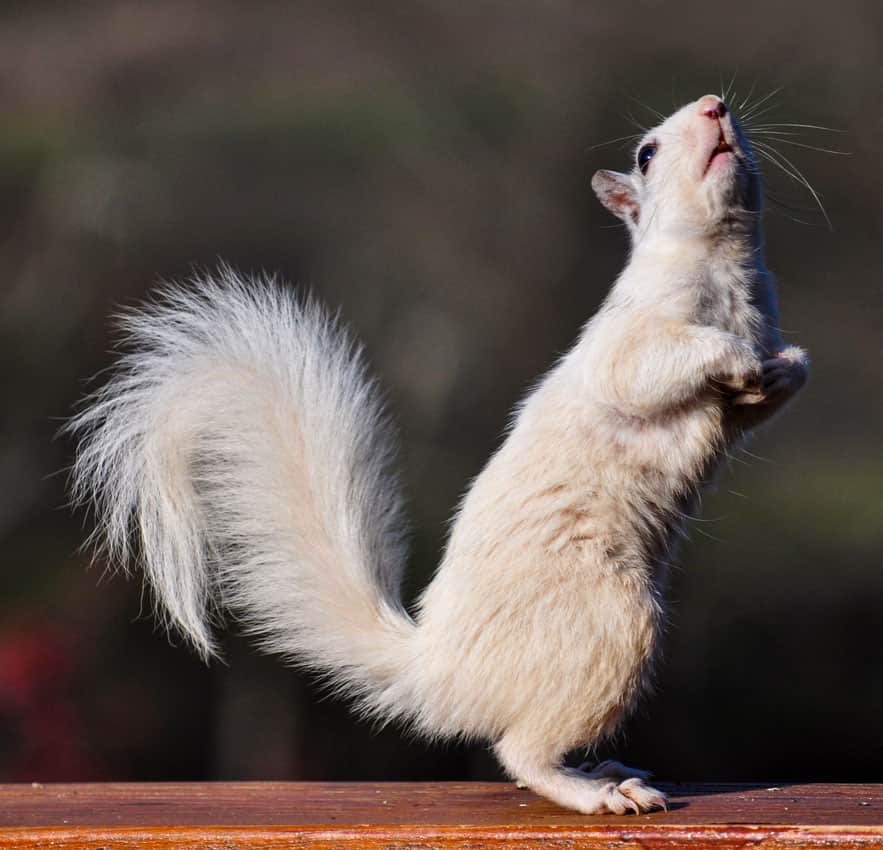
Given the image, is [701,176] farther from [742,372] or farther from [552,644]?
[552,644]

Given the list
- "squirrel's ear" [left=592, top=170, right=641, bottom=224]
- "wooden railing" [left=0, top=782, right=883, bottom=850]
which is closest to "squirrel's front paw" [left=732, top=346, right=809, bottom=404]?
"squirrel's ear" [left=592, top=170, right=641, bottom=224]

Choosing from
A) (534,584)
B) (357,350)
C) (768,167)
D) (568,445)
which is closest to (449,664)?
(534,584)

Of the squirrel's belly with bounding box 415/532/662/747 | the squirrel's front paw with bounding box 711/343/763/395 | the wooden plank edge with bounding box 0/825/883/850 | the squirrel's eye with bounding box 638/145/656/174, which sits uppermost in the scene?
the squirrel's eye with bounding box 638/145/656/174

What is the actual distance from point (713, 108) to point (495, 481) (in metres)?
0.39

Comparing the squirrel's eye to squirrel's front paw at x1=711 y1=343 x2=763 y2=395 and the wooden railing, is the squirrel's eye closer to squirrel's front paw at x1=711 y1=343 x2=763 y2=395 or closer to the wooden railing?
squirrel's front paw at x1=711 y1=343 x2=763 y2=395

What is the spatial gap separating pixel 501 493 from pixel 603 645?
0.16 metres

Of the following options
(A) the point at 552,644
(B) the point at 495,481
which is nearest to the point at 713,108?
(B) the point at 495,481

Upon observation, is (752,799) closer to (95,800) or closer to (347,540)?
(347,540)

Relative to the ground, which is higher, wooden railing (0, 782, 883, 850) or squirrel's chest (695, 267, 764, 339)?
squirrel's chest (695, 267, 764, 339)

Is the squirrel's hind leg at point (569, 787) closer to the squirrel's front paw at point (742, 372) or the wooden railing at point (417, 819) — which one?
the wooden railing at point (417, 819)

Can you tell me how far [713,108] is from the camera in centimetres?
121

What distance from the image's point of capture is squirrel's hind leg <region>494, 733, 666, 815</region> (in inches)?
44.7

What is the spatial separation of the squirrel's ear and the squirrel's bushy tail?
30cm

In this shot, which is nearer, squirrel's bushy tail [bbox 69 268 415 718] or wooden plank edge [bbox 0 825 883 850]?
wooden plank edge [bbox 0 825 883 850]
